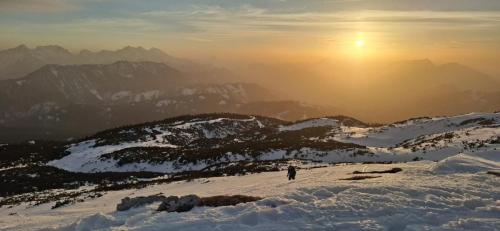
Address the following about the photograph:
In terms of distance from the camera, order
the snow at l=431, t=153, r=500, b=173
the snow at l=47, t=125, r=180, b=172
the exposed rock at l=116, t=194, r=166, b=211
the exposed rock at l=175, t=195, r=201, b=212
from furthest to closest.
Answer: the snow at l=47, t=125, r=180, b=172 → the snow at l=431, t=153, r=500, b=173 → the exposed rock at l=116, t=194, r=166, b=211 → the exposed rock at l=175, t=195, r=201, b=212

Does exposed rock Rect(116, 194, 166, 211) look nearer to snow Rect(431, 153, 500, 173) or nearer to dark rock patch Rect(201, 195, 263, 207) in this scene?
dark rock patch Rect(201, 195, 263, 207)

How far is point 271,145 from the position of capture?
69.1m

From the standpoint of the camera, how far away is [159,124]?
372 ft

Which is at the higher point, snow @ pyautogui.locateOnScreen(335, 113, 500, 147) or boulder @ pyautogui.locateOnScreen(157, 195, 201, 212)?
snow @ pyautogui.locateOnScreen(335, 113, 500, 147)

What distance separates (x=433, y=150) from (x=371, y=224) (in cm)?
3650

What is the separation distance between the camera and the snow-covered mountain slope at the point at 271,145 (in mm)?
55375

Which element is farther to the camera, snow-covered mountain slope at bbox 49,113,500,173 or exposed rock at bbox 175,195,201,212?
snow-covered mountain slope at bbox 49,113,500,173

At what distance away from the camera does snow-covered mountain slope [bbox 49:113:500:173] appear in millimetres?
55375

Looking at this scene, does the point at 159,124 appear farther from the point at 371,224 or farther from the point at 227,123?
the point at 371,224

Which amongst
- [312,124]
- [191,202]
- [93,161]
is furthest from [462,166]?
[312,124]

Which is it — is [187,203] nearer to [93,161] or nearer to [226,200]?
[226,200]

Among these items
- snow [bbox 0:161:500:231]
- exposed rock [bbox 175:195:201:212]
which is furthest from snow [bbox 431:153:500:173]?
exposed rock [bbox 175:195:201:212]

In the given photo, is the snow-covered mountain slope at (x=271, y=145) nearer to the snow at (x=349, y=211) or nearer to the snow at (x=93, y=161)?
the snow at (x=93, y=161)

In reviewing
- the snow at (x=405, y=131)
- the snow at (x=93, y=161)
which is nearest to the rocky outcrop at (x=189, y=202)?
the snow at (x=93, y=161)
